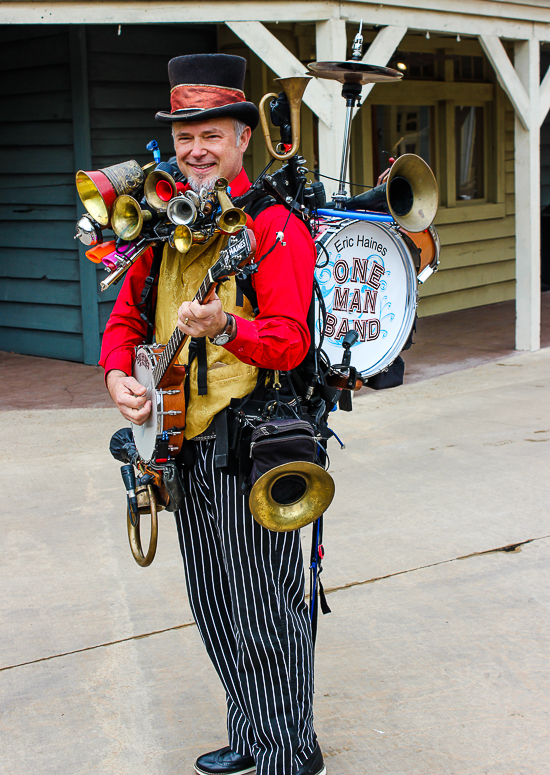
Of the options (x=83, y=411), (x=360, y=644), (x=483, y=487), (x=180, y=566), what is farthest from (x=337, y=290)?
(x=83, y=411)

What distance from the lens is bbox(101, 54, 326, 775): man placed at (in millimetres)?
1961

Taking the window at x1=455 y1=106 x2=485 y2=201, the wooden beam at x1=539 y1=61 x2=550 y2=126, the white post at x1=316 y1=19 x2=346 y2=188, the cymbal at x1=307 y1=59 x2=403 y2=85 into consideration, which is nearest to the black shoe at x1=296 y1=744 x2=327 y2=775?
the cymbal at x1=307 y1=59 x2=403 y2=85

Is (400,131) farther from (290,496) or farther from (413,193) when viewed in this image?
(290,496)

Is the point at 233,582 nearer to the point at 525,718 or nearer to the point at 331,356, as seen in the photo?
the point at 331,356

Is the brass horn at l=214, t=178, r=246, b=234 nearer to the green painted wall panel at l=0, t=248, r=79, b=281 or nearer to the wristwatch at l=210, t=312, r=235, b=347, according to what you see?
the wristwatch at l=210, t=312, r=235, b=347

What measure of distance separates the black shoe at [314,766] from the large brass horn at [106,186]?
1.43m

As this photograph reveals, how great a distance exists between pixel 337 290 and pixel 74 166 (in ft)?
16.3

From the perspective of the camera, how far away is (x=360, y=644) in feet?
9.57

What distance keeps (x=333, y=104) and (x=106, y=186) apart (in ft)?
12.5

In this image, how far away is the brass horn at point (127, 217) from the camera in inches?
79.7

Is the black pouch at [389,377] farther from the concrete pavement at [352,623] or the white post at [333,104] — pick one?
the white post at [333,104]

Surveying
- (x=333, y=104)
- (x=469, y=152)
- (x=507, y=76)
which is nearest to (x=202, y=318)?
(x=333, y=104)

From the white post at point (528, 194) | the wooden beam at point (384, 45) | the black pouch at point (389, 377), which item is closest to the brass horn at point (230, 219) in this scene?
the black pouch at point (389, 377)

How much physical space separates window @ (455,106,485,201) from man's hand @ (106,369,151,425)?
26.2 feet
